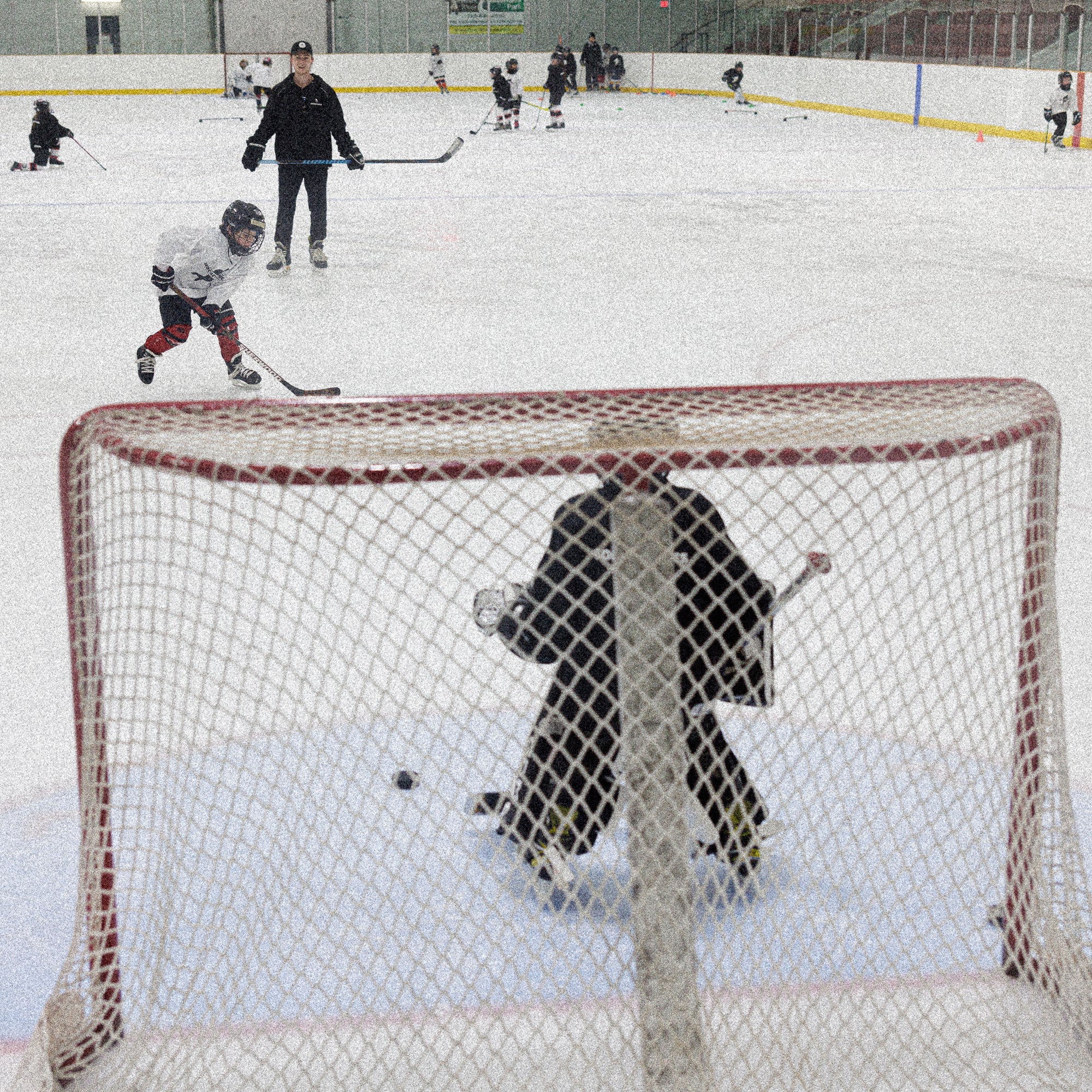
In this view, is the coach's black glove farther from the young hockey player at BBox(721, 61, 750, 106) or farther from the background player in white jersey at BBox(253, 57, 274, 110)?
the young hockey player at BBox(721, 61, 750, 106)

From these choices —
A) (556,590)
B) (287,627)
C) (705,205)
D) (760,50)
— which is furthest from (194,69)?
(556,590)

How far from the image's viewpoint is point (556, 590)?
177cm

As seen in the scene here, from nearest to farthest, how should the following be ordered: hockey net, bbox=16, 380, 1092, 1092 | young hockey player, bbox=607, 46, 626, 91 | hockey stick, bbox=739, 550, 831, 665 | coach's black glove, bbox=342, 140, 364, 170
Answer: hockey net, bbox=16, 380, 1092, 1092 → hockey stick, bbox=739, 550, 831, 665 → coach's black glove, bbox=342, 140, 364, 170 → young hockey player, bbox=607, 46, 626, 91

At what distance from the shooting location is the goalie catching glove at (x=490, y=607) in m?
1.86

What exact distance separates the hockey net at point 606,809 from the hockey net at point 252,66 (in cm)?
2179

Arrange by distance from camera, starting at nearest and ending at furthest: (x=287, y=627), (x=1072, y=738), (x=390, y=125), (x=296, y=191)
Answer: (x=1072, y=738), (x=287, y=627), (x=296, y=191), (x=390, y=125)

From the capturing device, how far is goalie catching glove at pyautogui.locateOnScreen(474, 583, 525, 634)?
1.86m

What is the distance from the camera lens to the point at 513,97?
1853 cm

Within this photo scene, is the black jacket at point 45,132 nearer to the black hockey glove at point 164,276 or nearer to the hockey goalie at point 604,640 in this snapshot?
the black hockey glove at point 164,276

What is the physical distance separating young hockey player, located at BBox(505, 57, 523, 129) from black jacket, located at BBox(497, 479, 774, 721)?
17.2 m

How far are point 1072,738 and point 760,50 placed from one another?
78.0 feet

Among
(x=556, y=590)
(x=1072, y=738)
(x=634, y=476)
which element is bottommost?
(x=1072, y=738)

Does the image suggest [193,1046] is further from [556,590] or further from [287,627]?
[287,627]

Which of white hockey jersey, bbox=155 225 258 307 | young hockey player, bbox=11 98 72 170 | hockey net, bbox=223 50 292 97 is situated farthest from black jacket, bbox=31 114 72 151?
hockey net, bbox=223 50 292 97
